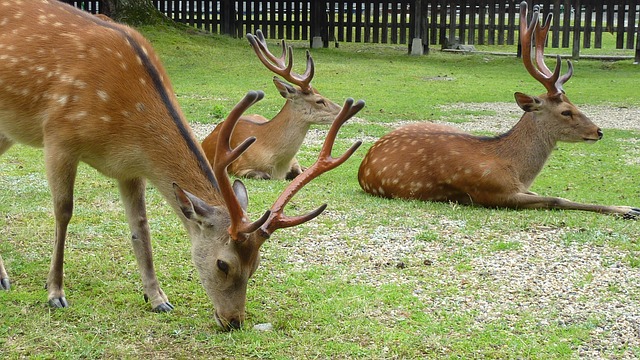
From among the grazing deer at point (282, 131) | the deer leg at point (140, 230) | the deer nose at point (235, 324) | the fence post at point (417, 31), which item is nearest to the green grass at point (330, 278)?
the deer nose at point (235, 324)

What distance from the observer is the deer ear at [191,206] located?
13.8ft

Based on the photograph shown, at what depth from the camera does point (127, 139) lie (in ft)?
15.0

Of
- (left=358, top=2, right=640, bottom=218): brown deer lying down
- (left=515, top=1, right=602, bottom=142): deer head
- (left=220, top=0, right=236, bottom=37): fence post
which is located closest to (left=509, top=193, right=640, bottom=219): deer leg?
(left=358, top=2, right=640, bottom=218): brown deer lying down

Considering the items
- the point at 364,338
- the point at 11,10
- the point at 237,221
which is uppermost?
the point at 11,10

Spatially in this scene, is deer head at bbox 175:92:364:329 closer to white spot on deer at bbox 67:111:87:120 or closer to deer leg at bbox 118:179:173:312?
deer leg at bbox 118:179:173:312

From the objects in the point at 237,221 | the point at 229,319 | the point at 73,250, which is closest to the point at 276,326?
the point at 229,319

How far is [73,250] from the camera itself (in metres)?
5.73

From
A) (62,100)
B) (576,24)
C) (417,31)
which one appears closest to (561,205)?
(62,100)

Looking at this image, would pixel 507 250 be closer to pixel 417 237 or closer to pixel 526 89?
pixel 417 237

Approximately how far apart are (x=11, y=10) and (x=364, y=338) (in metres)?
2.77

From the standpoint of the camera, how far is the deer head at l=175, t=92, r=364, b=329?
13.6 ft

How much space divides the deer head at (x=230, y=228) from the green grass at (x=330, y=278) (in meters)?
0.22

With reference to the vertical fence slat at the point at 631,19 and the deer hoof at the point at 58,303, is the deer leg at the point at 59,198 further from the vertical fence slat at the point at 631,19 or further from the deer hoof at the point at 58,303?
the vertical fence slat at the point at 631,19

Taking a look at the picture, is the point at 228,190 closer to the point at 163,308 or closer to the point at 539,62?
the point at 163,308
